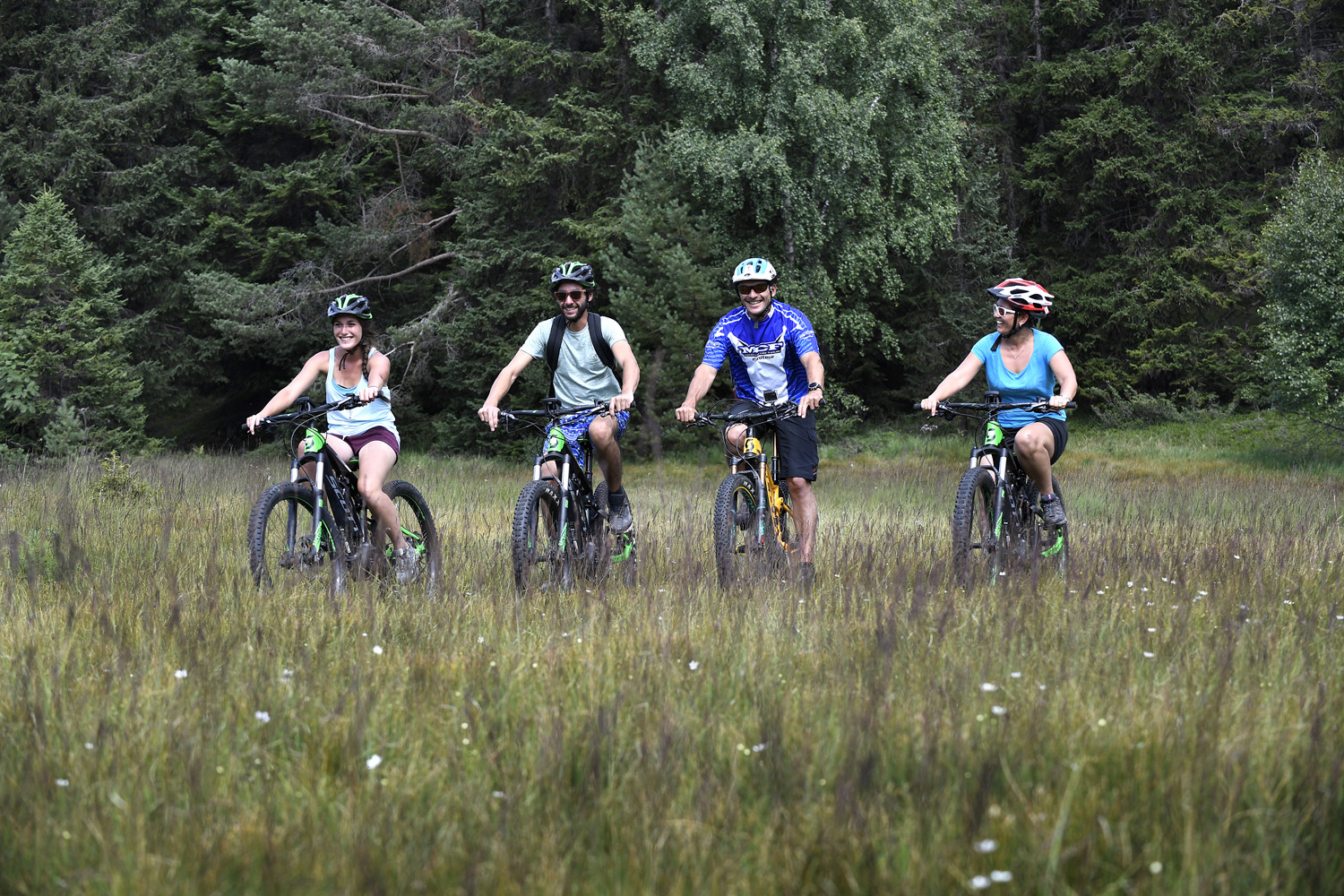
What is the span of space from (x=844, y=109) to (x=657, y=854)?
2151 centimetres

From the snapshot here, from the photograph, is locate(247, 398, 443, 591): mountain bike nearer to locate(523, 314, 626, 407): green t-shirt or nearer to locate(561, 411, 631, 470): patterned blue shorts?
locate(561, 411, 631, 470): patterned blue shorts

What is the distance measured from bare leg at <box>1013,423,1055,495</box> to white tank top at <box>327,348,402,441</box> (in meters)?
3.84

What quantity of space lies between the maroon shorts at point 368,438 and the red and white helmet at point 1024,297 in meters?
3.82

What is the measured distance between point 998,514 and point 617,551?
2334 mm

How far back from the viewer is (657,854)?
96.6 inches

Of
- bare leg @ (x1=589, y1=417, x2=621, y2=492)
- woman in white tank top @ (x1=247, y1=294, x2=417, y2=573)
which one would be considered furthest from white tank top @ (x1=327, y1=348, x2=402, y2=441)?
bare leg @ (x1=589, y1=417, x2=621, y2=492)

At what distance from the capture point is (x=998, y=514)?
22.4 ft

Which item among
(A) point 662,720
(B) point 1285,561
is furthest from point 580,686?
(B) point 1285,561

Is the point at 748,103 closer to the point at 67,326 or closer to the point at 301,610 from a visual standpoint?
the point at 67,326

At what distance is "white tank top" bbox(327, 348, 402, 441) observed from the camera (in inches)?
267

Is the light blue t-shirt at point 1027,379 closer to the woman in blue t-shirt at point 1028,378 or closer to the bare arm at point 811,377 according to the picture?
the woman in blue t-shirt at point 1028,378

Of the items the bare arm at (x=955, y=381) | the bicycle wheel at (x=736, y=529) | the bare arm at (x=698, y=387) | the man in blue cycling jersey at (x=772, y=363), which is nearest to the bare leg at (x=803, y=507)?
the man in blue cycling jersey at (x=772, y=363)

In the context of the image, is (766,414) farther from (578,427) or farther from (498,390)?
(498,390)

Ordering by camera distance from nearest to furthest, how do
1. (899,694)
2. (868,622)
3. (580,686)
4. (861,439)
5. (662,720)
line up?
(662,720), (899,694), (580,686), (868,622), (861,439)
